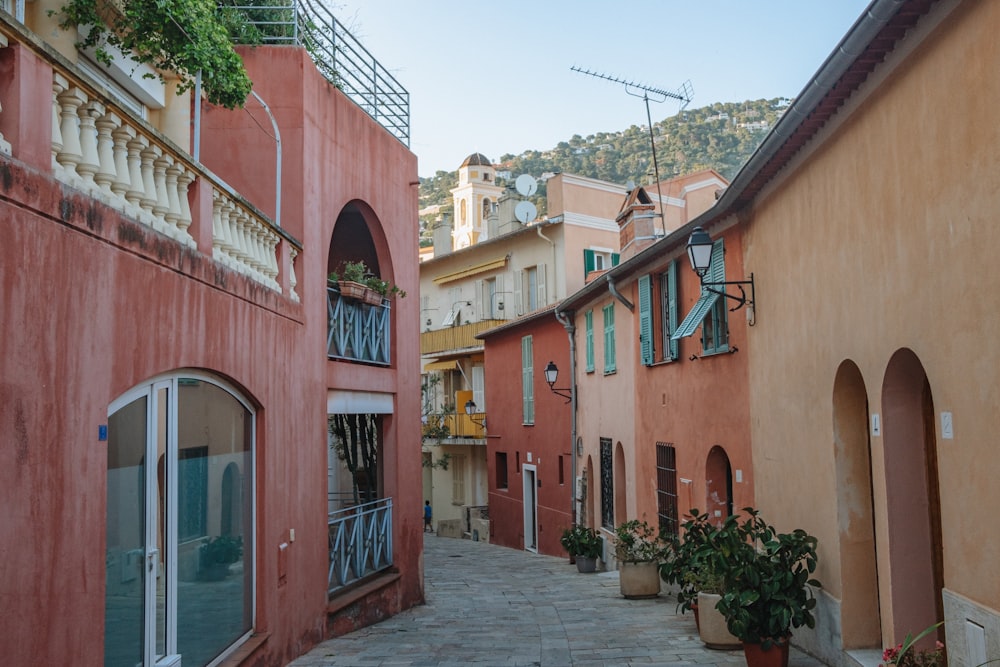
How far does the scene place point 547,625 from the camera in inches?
458

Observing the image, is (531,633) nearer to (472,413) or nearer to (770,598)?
(770,598)

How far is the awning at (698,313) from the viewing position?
37.8 feet

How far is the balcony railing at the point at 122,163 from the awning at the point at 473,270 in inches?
948

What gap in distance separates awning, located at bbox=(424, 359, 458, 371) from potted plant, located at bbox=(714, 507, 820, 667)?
26.0 m

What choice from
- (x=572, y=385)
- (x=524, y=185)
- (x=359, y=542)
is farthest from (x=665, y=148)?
(x=359, y=542)

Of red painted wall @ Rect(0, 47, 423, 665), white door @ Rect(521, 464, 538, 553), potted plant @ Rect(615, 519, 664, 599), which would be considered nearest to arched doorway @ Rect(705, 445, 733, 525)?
potted plant @ Rect(615, 519, 664, 599)

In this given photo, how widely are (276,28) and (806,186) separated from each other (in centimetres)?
621

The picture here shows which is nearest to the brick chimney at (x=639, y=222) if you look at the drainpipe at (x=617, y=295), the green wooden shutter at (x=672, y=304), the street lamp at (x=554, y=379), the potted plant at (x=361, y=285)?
the drainpipe at (x=617, y=295)

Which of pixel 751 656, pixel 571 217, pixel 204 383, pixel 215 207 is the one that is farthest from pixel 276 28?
pixel 571 217

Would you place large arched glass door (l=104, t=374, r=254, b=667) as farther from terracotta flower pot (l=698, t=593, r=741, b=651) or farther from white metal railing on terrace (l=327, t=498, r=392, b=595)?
terracotta flower pot (l=698, t=593, r=741, b=651)

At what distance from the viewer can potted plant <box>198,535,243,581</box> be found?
24.4 ft

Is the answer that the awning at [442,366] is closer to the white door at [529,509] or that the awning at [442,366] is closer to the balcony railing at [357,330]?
the white door at [529,509]

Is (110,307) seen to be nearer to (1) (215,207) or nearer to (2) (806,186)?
(1) (215,207)

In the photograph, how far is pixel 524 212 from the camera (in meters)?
34.2
